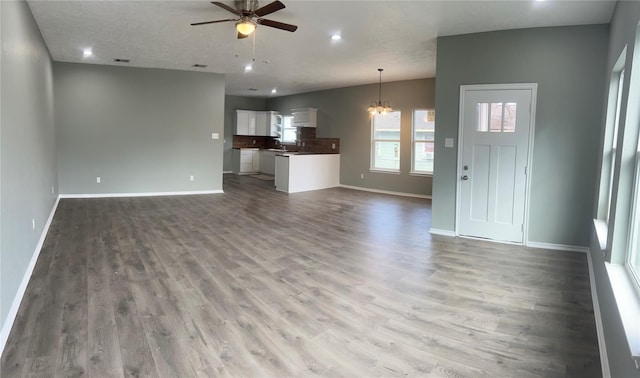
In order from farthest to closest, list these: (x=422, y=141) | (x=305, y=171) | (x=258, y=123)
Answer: (x=258, y=123) < (x=305, y=171) < (x=422, y=141)

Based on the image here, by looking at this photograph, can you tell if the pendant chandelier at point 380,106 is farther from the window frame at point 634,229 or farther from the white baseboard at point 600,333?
the window frame at point 634,229

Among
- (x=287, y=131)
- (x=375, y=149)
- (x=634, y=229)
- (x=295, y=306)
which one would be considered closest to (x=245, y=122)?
(x=287, y=131)

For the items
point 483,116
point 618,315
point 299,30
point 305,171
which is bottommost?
point 618,315

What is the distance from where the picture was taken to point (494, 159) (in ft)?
16.6

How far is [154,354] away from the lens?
2332mm

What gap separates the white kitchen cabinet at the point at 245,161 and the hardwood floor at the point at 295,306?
775 cm

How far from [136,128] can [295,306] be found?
660 cm

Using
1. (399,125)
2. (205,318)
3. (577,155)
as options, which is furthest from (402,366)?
(399,125)

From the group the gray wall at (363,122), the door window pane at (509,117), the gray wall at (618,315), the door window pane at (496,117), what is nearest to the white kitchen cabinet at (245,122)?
the gray wall at (363,122)

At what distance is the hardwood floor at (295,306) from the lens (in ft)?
7.51

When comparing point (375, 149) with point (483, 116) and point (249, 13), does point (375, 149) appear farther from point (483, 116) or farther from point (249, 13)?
point (249, 13)

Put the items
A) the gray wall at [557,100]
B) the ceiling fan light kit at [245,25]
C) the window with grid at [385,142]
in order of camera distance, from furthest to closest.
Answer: the window with grid at [385,142] < the gray wall at [557,100] < the ceiling fan light kit at [245,25]

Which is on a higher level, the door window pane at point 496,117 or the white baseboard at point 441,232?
the door window pane at point 496,117

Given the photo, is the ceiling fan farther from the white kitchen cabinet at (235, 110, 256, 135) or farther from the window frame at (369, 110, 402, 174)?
the white kitchen cabinet at (235, 110, 256, 135)
